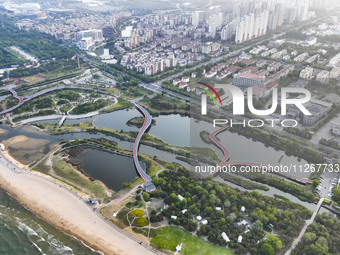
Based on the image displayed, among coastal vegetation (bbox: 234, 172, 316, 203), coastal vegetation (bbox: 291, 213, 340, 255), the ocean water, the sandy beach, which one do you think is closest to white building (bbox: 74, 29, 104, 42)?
the sandy beach

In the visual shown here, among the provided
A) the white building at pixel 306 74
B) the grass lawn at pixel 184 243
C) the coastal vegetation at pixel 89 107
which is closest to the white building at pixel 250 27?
the white building at pixel 306 74

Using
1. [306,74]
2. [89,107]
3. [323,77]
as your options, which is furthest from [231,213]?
[306,74]

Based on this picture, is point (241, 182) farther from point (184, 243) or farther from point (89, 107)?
point (89, 107)

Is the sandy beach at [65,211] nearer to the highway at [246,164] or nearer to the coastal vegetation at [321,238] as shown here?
the coastal vegetation at [321,238]

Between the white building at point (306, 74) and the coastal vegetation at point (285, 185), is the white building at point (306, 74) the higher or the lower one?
the higher one

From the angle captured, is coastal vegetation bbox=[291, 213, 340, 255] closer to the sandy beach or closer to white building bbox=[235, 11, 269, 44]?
the sandy beach
